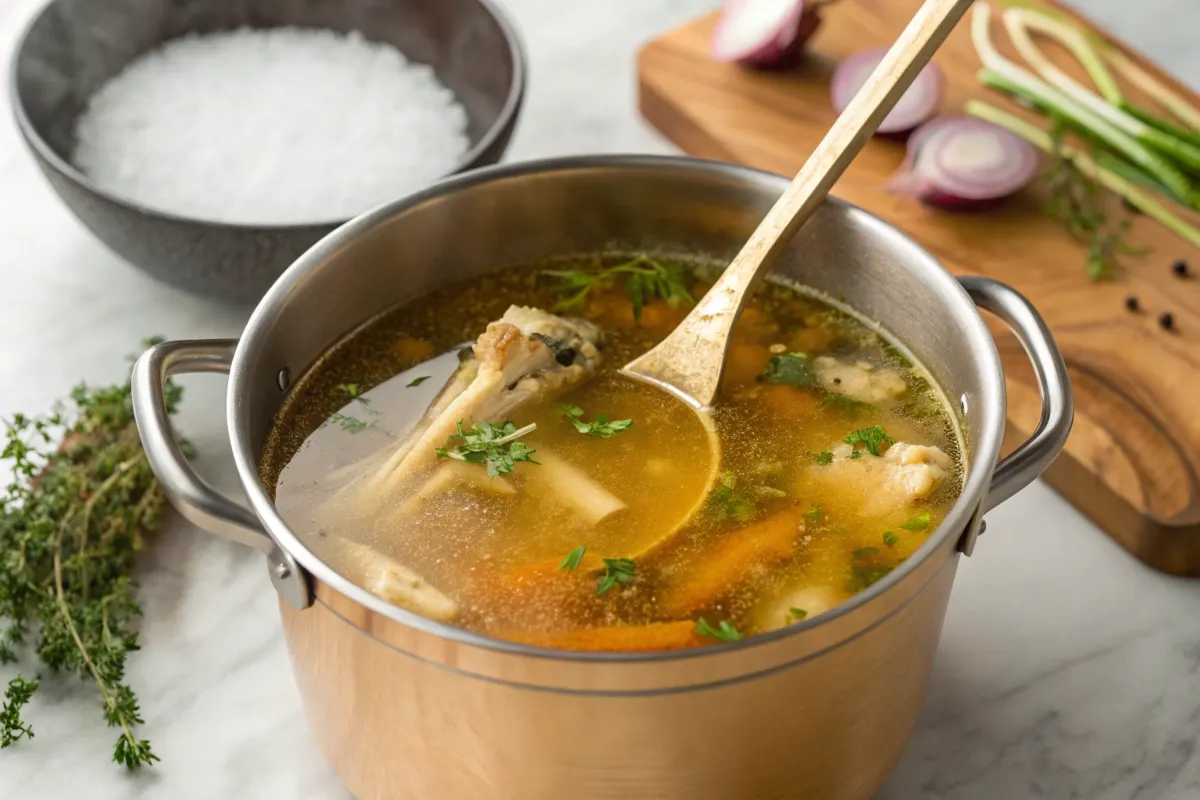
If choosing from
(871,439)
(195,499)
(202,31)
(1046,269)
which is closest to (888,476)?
(871,439)

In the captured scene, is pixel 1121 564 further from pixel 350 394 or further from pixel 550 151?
pixel 550 151

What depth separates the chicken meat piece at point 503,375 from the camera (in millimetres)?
1902

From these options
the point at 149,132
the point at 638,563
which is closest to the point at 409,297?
the point at 638,563

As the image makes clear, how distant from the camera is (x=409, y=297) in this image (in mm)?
2176

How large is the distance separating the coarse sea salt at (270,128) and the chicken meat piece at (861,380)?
971mm

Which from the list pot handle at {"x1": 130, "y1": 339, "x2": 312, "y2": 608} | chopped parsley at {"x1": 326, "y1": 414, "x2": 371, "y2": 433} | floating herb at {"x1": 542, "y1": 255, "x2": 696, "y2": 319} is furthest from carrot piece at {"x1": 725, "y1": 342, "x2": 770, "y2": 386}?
pot handle at {"x1": 130, "y1": 339, "x2": 312, "y2": 608}

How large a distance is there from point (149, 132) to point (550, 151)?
84cm

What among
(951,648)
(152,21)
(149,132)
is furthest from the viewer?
(152,21)

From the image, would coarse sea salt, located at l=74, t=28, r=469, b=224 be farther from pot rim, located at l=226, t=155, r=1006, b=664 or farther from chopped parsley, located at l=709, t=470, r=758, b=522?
chopped parsley, located at l=709, t=470, r=758, b=522

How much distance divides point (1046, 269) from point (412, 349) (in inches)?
49.4

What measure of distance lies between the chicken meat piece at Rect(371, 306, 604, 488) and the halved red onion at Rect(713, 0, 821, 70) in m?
1.16

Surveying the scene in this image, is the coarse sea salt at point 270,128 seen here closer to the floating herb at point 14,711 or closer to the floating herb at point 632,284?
the floating herb at point 632,284

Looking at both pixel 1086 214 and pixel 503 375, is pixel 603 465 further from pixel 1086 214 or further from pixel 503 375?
pixel 1086 214

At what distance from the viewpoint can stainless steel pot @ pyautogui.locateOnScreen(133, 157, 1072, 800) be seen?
1.43 m
